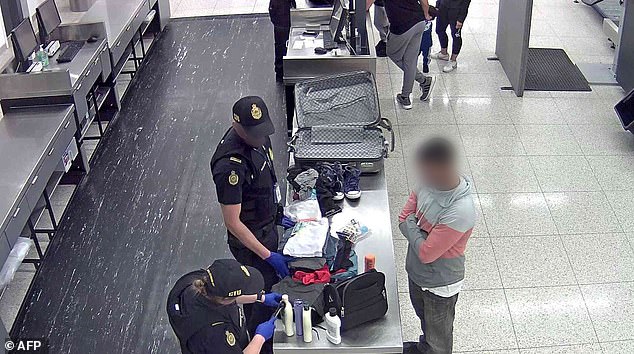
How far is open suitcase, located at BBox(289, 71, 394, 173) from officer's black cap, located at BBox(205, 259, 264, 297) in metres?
1.41

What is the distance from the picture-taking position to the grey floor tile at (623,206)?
5188 mm

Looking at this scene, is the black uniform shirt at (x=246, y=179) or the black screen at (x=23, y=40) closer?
the black uniform shirt at (x=246, y=179)

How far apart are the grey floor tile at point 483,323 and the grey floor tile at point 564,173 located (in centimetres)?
139

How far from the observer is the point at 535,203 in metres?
5.46

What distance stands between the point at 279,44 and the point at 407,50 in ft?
4.53

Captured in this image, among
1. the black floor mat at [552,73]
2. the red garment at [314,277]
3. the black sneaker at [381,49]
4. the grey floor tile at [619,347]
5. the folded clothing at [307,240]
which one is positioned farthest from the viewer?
the black sneaker at [381,49]

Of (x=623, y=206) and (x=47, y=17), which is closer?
(x=623, y=206)

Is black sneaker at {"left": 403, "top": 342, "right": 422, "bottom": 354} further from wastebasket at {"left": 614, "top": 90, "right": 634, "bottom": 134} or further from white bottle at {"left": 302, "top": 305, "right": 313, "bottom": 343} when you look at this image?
wastebasket at {"left": 614, "top": 90, "right": 634, "bottom": 134}

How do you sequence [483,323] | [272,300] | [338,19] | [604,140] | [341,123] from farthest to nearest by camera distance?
[604,140] < [338,19] < [341,123] < [483,323] < [272,300]

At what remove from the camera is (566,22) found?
28.8 feet

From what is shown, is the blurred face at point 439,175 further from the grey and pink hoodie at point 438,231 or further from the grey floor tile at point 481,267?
the grey floor tile at point 481,267

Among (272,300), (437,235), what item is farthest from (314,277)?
(437,235)

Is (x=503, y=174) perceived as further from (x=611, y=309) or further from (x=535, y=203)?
Answer: (x=611, y=309)

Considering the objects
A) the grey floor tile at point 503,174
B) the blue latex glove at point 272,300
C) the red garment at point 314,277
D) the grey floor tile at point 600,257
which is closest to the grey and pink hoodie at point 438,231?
the red garment at point 314,277
